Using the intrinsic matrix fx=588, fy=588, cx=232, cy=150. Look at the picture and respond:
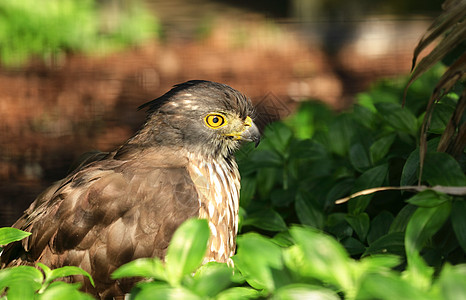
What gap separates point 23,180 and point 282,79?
355 centimetres

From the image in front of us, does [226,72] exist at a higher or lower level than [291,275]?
lower

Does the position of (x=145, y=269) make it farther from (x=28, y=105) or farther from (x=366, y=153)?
(x=28, y=105)

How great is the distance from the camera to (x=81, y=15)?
6797 millimetres

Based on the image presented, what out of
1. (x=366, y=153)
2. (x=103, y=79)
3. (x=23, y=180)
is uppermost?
(x=366, y=153)

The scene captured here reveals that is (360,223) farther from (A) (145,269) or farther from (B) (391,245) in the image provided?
(A) (145,269)

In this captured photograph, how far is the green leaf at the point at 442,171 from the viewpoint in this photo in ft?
5.43

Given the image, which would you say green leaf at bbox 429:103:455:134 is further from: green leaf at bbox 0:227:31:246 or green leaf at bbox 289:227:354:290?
green leaf at bbox 0:227:31:246

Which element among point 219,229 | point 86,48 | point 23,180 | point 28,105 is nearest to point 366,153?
point 219,229

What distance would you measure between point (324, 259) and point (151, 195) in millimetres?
1025

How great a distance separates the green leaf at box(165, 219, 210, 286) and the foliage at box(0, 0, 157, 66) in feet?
17.8

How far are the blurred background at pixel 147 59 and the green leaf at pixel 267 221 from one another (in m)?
0.87

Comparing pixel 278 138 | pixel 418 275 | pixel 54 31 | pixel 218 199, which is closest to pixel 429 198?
pixel 418 275

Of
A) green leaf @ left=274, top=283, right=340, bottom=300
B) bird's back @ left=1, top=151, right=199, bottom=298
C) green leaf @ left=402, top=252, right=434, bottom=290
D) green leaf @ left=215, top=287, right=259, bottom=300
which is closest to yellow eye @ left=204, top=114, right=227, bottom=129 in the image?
bird's back @ left=1, top=151, right=199, bottom=298

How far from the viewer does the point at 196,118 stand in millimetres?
2219
